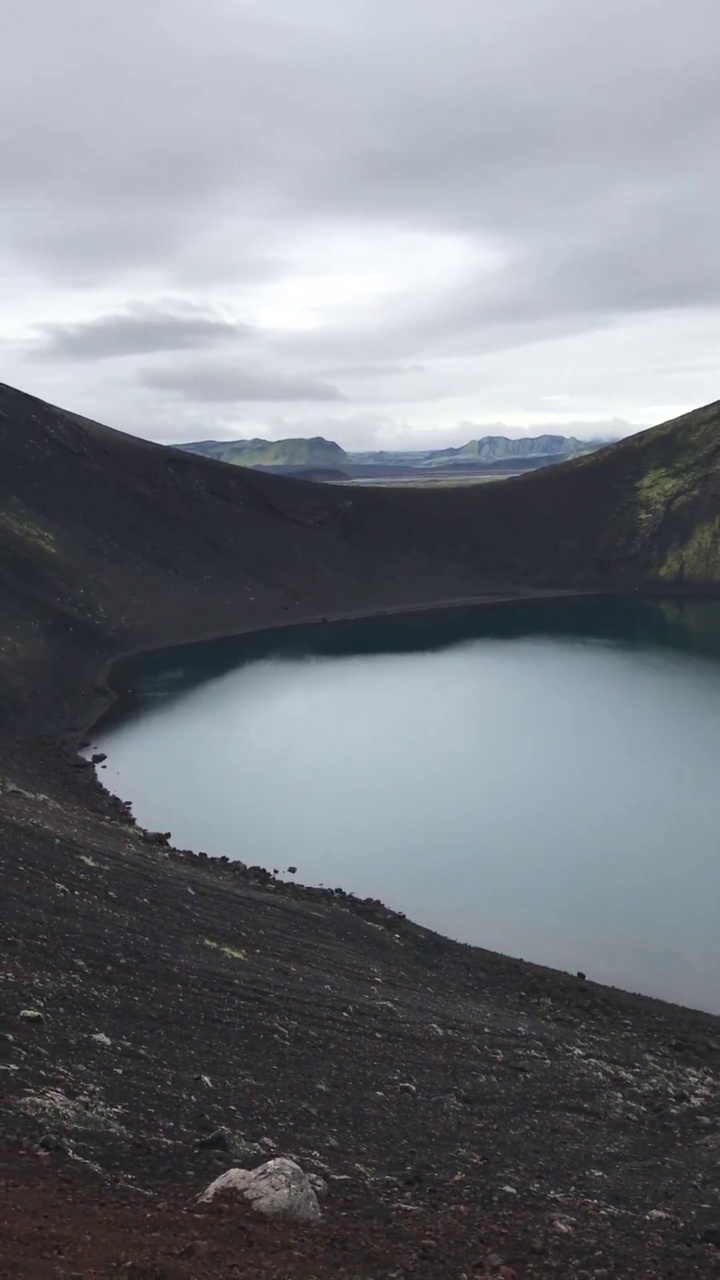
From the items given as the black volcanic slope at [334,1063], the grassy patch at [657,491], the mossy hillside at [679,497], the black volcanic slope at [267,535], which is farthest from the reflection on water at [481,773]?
the grassy patch at [657,491]

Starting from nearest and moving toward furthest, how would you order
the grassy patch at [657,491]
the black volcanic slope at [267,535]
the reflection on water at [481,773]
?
the reflection on water at [481,773]
the black volcanic slope at [267,535]
the grassy patch at [657,491]

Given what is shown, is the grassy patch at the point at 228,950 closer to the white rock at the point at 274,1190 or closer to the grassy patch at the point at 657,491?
the white rock at the point at 274,1190

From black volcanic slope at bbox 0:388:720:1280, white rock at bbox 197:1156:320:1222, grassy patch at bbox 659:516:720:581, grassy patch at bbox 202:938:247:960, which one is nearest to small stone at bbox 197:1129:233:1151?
black volcanic slope at bbox 0:388:720:1280

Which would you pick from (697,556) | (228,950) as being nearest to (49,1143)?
(228,950)

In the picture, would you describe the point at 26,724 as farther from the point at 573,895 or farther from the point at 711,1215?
the point at 711,1215

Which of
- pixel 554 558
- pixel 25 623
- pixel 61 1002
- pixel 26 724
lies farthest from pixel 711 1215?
pixel 554 558

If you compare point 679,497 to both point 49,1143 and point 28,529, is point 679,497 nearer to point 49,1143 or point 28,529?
point 28,529
